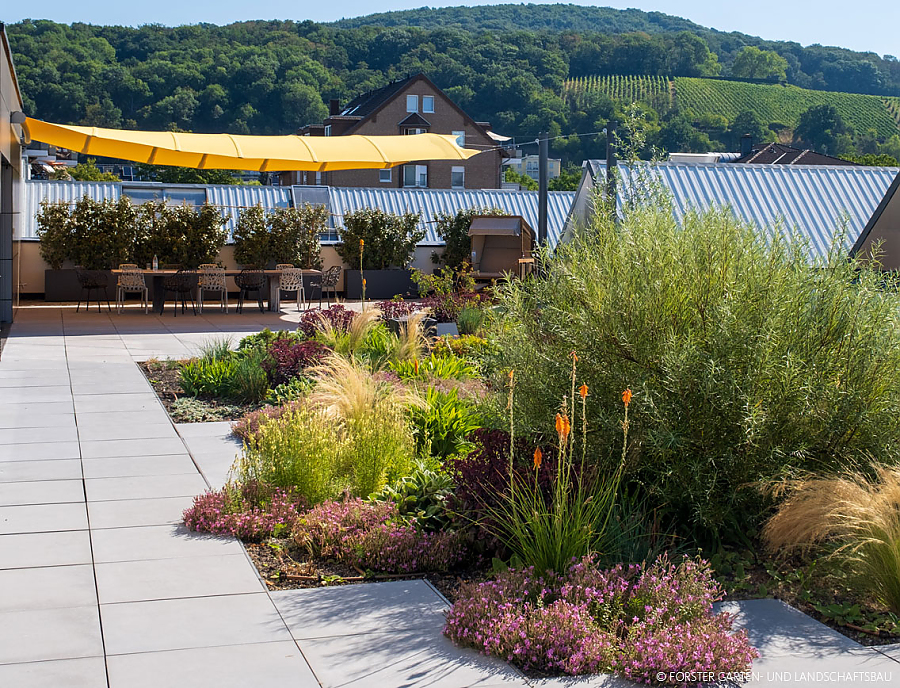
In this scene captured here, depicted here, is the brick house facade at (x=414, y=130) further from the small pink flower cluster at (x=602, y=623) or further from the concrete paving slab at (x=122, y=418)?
the small pink flower cluster at (x=602, y=623)

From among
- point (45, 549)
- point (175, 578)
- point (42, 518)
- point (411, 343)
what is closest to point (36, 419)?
point (42, 518)

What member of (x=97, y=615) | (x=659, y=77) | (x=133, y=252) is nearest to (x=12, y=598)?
(x=97, y=615)

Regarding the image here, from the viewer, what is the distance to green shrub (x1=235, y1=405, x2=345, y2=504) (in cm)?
491

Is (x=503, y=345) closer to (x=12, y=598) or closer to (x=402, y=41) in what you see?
(x=12, y=598)

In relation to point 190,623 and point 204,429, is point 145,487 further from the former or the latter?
point 190,623

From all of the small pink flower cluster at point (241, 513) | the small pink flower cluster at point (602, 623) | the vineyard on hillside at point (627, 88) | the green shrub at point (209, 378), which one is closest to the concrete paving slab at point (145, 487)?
the small pink flower cluster at point (241, 513)

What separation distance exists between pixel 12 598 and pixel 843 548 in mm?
3330

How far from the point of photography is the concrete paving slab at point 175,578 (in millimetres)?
3773

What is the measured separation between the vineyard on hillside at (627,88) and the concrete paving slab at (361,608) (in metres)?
80.5

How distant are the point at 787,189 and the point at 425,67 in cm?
6237

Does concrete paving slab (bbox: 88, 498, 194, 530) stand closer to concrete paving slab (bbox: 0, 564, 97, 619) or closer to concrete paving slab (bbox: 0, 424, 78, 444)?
concrete paving slab (bbox: 0, 564, 97, 619)

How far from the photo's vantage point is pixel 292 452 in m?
4.94

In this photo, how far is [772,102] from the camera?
8812 cm

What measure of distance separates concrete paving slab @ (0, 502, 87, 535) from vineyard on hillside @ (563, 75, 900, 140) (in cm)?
8031
